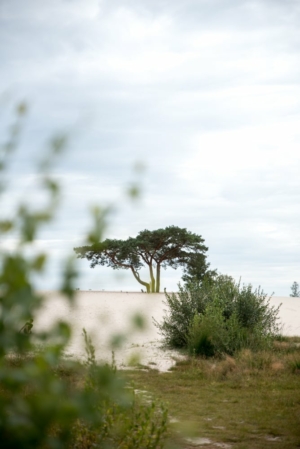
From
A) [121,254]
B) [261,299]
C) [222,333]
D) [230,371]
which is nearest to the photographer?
[230,371]

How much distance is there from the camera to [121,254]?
33.1m

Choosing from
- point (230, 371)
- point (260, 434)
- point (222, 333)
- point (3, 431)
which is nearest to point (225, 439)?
point (260, 434)

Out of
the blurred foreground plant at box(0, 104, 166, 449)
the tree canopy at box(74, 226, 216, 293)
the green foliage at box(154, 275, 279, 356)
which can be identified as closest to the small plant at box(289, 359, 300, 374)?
the green foliage at box(154, 275, 279, 356)

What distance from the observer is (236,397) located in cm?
901

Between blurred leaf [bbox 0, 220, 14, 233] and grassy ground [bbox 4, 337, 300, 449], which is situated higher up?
blurred leaf [bbox 0, 220, 14, 233]

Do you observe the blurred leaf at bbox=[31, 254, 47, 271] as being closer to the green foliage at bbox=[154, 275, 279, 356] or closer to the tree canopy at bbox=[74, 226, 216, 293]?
the green foliage at bbox=[154, 275, 279, 356]

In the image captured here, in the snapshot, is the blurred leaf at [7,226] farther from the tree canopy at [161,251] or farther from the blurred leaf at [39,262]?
the tree canopy at [161,251]

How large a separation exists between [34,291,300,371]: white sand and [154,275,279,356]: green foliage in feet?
2.02

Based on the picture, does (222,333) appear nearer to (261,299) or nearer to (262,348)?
(262,348)

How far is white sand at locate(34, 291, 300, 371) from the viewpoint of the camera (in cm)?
197

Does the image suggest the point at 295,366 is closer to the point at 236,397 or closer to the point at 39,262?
the point at 236,397

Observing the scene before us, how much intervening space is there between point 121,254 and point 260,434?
86.8 ft

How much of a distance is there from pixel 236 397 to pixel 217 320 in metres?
3.97

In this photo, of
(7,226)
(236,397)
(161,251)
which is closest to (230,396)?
(236,397)
